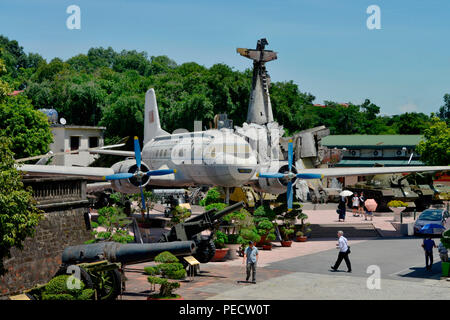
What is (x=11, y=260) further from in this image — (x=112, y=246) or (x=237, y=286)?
(x=237, y=286)

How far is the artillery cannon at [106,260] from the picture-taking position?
54.8 feet

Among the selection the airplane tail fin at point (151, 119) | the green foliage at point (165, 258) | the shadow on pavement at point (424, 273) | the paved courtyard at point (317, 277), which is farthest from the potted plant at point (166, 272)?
the airplane tail fin at point (151, 119)

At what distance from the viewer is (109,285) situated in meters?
17.4

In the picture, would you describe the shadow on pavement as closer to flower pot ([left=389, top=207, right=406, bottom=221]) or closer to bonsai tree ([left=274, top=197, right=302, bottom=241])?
bonsai tree ([left=274, top=197, right=302, bottom=241])

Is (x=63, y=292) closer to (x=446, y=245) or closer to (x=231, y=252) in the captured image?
(x=231, y=252)

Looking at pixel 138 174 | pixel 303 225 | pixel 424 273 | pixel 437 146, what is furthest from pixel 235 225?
pixel 437 146

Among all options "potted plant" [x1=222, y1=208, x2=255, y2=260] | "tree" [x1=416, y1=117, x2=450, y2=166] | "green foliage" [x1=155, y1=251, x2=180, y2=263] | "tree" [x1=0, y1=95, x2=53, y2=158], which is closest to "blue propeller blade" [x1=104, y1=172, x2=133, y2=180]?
"potted plant" [x1=222, y1=208, x2=255, y2=260]

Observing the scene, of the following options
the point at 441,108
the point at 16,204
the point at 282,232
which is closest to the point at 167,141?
the point at 282,232

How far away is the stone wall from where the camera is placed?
19219 millimetres

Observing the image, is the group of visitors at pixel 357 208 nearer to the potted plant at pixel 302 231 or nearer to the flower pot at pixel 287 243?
the potted plant at pixel 302 231

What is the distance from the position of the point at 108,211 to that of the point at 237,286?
7.25m

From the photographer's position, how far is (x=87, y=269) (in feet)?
54.9

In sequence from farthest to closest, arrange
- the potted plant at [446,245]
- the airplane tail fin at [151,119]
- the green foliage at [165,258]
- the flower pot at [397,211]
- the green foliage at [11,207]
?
1. the airplane tail fin at [151,119]
2. the flower pot at [397,211]
3. the potted plant at [446,245]
4. the green foliage at [165,258]
5. the green foliage at [11,207]

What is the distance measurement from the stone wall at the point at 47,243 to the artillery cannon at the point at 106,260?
7.66 ft
